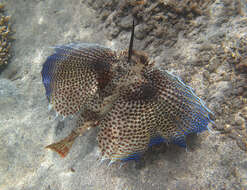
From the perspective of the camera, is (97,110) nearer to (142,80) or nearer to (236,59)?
(142,80)

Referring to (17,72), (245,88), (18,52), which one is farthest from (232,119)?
(18,52)

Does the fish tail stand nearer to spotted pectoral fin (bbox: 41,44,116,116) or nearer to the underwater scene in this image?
the underwater scene

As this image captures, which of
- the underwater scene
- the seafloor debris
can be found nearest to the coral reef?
the underwater scene

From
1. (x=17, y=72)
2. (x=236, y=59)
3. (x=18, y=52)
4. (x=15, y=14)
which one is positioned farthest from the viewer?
(x=15, y=14)

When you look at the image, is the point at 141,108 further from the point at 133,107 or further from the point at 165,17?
the point at 165,17

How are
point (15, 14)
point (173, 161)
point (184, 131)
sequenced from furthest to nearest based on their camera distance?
point (15, 14) → point (173, 161) → point (184, 131)

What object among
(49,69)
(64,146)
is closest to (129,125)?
(64,146)
